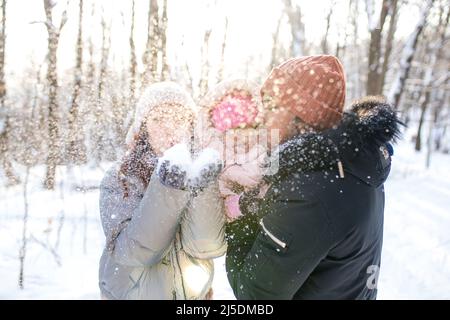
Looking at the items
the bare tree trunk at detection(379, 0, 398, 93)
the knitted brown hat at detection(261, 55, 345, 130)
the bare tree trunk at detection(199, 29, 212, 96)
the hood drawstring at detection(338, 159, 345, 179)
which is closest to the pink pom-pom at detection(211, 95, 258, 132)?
the knitted brown hat at detection(261, 55, 345, 130)

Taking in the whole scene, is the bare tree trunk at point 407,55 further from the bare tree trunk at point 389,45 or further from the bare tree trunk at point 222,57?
the bare tree trunk at point 222,57

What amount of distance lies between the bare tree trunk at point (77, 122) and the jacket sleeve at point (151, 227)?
15.4ft

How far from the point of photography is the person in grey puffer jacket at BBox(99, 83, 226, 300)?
140 centimetres

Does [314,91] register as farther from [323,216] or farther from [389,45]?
[389,45]

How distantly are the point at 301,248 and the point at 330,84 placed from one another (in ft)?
2.04

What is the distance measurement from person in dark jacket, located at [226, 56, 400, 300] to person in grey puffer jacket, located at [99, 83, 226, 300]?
188 millimetres

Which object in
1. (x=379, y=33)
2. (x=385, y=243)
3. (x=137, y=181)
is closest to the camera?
(x=137, y=181)

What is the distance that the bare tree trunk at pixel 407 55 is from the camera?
10703 millimetres

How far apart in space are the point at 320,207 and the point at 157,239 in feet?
2.04

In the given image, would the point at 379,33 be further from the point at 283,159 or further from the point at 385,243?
the point at 283,159

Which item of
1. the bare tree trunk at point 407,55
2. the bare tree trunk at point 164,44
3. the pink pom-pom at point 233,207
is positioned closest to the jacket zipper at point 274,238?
the pink pom-pom at point 233,207

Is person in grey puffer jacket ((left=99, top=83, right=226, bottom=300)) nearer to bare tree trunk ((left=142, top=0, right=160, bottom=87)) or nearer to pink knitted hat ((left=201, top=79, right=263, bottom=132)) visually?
pink knitted hat ((left=201, top=79, right=263, bottom=132))

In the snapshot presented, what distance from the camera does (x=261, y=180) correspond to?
145 centimetres

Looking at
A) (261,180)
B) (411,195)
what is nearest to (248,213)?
(261,180)
